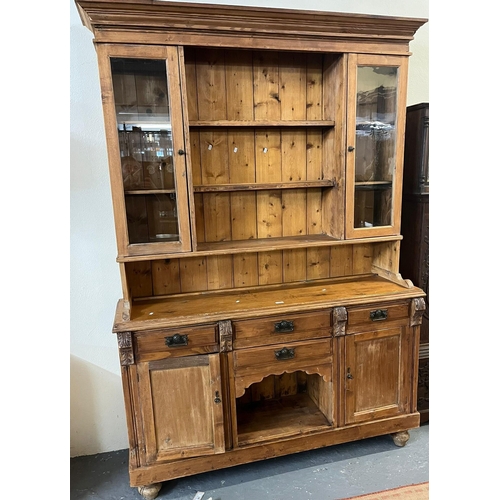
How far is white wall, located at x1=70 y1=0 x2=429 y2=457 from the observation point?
1.89 meters

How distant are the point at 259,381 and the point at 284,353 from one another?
0.65 feet

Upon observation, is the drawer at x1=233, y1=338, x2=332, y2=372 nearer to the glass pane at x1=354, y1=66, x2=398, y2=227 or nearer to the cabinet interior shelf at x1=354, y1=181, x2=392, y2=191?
the glass pane at x1=354, y1=66, x2=398, y2=227

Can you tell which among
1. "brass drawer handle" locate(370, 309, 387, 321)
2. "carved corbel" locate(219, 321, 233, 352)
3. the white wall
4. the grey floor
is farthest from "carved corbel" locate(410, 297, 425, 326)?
the white wall

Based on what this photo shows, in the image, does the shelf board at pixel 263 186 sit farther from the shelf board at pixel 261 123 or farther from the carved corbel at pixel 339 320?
the carved corbel at pixel 339 320

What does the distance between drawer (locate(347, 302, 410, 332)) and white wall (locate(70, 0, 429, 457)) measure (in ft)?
4.06

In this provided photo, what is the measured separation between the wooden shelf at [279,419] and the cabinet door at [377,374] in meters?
0.20

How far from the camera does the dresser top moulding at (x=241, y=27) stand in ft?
5.11

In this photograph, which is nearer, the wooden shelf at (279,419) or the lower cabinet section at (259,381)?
the lower cabinet section at (259,381)

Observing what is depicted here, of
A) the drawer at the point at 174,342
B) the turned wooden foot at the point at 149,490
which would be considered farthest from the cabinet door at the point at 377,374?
the turned wooden foot at the point at 149,490

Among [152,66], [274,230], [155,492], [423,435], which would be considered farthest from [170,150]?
[423,435]

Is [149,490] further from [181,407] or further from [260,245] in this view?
[260,245]

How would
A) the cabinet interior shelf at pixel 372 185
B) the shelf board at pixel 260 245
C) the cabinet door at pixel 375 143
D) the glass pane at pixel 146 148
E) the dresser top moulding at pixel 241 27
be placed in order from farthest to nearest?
the cabinet interior shelf at pixel 372 185, the cabinet door at pixel 375 143, the shelf board at pixel 260 245, the glass pane at pixel 146 148, the dresser top moulding at pixel 241 27

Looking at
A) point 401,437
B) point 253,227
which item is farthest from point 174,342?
point 401,437

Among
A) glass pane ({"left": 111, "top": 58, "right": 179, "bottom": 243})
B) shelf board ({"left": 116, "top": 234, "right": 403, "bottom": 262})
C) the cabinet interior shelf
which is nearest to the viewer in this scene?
glass pane ({"left": 111, "top": 58, "right": 179, "bottom": 243})
